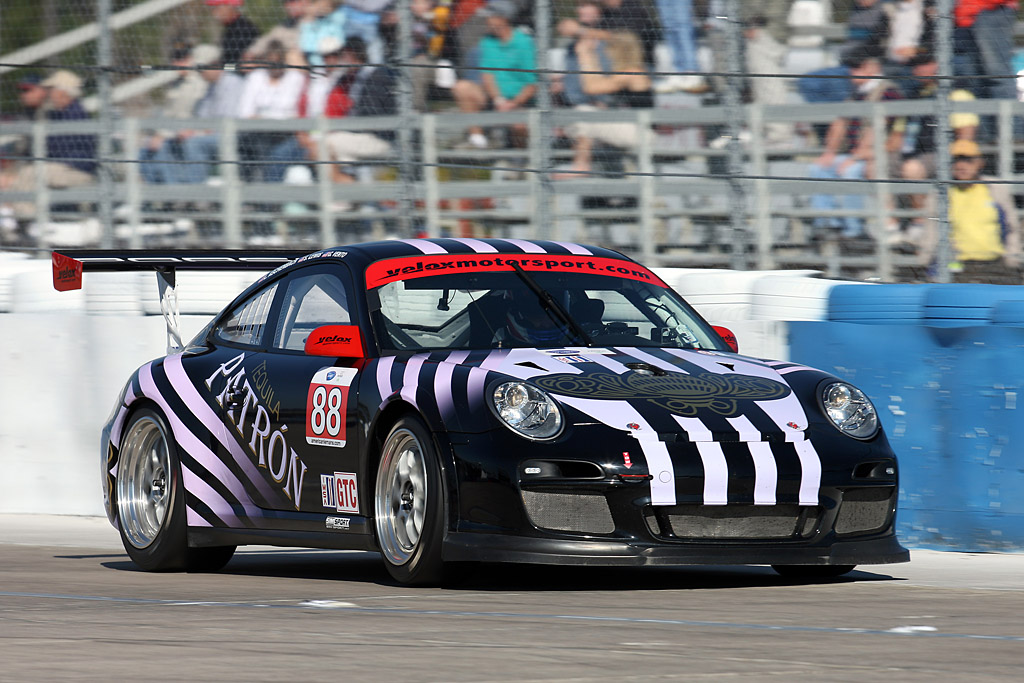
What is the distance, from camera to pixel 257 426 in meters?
7.39

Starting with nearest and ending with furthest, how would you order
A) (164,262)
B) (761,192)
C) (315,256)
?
(315,256) < (164,262) < (761,192)

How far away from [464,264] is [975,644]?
9.60 feet

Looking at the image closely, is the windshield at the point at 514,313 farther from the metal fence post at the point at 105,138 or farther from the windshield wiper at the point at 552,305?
the metal fence post at the point at 105,138

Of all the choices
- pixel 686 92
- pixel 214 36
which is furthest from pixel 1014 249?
pixel 214 36

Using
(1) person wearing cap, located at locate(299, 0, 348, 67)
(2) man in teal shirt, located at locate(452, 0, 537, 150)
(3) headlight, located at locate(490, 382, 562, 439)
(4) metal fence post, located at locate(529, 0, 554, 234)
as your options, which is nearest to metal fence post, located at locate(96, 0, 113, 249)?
(1) person wearing cap, located at locate(299, 0, 348, 67)

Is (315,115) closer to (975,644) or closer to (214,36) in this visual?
(214,36)

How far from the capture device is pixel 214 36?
41.6 feet

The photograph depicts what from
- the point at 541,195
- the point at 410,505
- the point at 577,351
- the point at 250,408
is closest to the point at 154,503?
the point at 250,408

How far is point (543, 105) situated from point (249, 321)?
4148mm

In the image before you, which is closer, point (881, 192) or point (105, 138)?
point (881, 192)

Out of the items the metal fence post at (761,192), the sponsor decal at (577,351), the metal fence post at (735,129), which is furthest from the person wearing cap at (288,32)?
the sponsor decal at (577,351)

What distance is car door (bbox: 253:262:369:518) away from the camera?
272 inches

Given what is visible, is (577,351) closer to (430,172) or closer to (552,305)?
(552,305)

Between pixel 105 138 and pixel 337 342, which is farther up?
pixel 105 138
